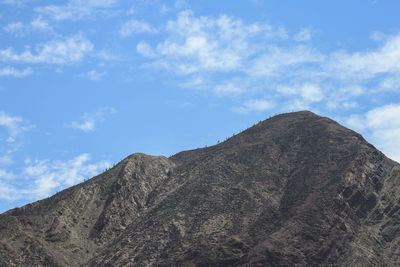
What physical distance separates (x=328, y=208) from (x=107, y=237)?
28310mm

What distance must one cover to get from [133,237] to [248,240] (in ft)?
47.6

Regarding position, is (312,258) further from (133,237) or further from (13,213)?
(13,213)

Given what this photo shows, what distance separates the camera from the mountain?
53.2m

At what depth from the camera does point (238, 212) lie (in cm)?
5962

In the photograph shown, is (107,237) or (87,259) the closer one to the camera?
(87,259)

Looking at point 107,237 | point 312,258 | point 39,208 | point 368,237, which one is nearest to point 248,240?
point 312,258

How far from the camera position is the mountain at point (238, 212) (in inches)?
2096

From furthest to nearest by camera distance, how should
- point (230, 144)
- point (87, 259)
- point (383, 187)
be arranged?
1. point (230, 144)
2. point (383, 187)
3. point (87, 259)

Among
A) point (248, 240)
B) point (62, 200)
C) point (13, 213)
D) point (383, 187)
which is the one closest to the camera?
point (248, 240)

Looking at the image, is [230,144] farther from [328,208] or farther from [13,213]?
[13,213]

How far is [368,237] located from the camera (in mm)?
54938

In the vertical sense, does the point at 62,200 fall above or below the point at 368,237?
above

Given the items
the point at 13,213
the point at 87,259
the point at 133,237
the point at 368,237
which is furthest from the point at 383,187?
the point at 13,213

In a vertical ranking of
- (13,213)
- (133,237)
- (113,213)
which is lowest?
(133,237)
